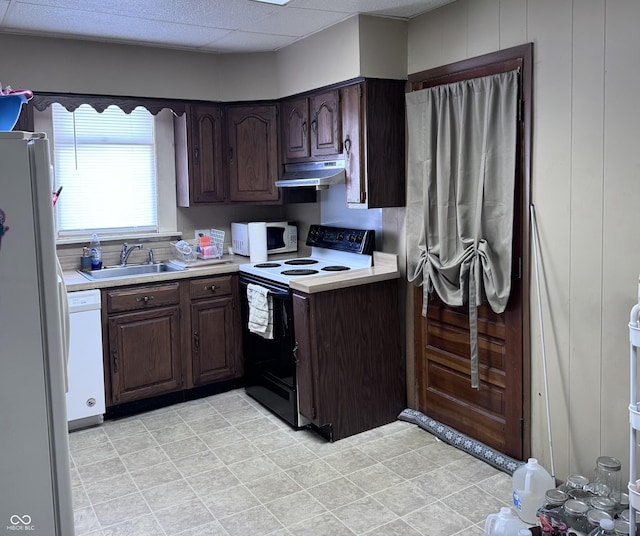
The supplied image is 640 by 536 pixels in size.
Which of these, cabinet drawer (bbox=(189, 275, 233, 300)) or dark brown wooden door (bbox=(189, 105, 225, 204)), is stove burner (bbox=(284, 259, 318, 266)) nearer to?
cabinet drawer (bbox=(189, 275, 233, 300))

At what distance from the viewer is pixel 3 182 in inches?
68.2

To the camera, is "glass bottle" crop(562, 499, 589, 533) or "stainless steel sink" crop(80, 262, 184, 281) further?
"stainless steel sink" crop(80, 262, 184, 281)

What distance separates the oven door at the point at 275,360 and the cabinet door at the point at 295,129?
3.11 feet

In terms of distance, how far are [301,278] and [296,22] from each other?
5.06 feet

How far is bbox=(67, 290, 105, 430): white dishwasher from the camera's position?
12.0ft

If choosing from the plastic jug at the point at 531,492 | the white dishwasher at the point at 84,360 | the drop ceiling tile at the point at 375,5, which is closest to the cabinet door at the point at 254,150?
the drop ceiling tile at the point at 375,5

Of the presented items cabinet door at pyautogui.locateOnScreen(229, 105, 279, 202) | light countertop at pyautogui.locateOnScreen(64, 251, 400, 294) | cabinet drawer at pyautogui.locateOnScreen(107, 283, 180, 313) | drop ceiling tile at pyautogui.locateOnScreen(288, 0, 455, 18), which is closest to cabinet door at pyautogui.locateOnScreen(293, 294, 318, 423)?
light countertop at pyautogui.locateOnScreen(64, 251, 400, 294)

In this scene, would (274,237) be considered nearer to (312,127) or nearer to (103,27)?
(312,127)

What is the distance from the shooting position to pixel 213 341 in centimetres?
424

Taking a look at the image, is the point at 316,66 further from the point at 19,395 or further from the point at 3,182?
the point at 19,395

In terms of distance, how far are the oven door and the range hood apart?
70 cm

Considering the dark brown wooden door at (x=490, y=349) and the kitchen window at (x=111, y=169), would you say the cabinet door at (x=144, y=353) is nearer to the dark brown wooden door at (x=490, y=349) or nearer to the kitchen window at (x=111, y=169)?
the kitchen window at (x=111, y=169)

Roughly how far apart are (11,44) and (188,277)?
1.81m

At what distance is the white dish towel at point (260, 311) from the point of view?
151 inches
